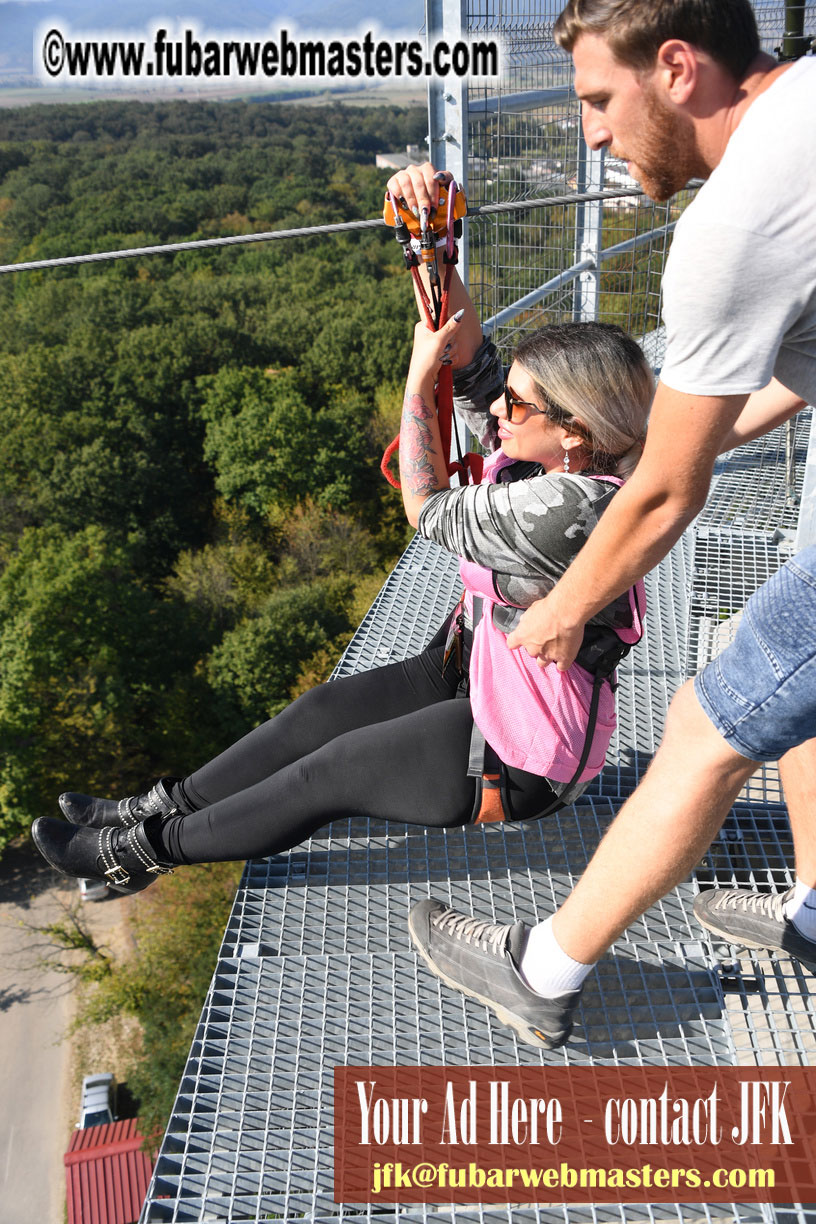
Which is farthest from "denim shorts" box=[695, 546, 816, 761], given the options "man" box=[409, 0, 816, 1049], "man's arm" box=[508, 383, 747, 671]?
"man's arm" box=[508, 383, 747, 671]

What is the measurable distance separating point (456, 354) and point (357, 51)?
3.30 meters

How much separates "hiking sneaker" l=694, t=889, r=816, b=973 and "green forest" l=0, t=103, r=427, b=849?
17153 millimetres

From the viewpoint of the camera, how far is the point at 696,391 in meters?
1.38

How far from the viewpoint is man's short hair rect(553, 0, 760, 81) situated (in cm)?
132

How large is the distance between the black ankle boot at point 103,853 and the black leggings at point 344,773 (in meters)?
0.05

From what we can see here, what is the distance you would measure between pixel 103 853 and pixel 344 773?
0.73 meters

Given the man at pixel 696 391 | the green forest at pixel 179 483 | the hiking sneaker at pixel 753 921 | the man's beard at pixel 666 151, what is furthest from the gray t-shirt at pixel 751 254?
the green forest at pixel 179 483

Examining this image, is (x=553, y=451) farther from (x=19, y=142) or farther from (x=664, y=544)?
(x=19, y=142)

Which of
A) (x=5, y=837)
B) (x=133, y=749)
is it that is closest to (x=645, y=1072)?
(x=5, y=837)

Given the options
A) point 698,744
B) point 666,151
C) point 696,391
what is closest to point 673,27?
point 666,151

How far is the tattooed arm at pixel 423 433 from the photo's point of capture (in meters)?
2.14

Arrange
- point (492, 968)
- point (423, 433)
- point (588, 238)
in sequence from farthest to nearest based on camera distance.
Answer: point (588, 238) → point (423, 433) → point (492, 968)

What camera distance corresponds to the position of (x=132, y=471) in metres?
25.9

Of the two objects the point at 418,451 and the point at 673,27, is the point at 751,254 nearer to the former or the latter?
the point at 673,27
